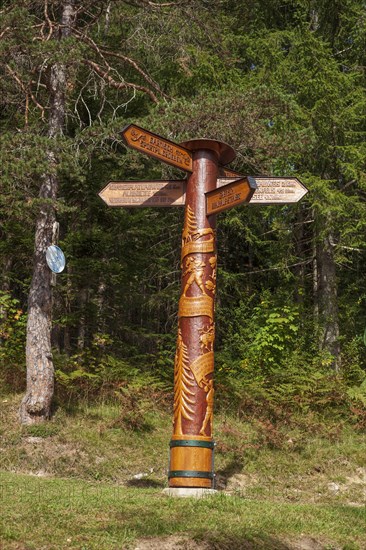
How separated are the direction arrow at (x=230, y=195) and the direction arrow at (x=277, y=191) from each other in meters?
0.55

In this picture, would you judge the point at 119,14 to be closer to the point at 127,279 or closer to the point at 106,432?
the point at 127,279

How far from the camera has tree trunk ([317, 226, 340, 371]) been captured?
17.0 m

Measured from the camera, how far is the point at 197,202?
9.33m

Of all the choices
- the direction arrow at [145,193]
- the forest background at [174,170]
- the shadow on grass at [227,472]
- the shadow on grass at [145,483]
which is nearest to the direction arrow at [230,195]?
the direction arrow at [145,193]

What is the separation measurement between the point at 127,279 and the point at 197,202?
10.1 metres

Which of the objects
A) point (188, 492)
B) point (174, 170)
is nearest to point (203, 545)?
point (188, 492)

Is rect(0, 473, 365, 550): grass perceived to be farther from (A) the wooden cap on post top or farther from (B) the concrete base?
(A) the wooden cap on post top

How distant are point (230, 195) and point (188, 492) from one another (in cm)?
376

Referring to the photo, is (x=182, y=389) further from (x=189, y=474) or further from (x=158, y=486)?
(x=158, y=486)

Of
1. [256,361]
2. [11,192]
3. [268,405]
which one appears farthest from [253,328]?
[11,192]

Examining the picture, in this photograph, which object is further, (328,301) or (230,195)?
(328,301)

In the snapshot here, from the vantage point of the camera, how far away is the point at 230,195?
884 cm

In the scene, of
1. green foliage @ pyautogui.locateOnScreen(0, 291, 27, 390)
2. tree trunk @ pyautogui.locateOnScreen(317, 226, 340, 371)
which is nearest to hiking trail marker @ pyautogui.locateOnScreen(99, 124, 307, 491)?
green foliage @ pyautogui.locateOnScreen(0, 291, 27, 390)

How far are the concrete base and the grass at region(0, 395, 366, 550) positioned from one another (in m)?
→ 0.16
